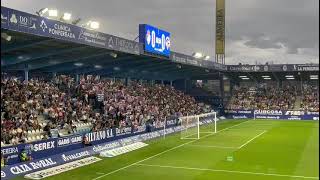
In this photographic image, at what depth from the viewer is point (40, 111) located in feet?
108

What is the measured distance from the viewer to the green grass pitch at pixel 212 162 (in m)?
23.7

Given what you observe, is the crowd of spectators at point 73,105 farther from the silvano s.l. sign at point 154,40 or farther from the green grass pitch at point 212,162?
the silvano s.l. sign at point 154,40

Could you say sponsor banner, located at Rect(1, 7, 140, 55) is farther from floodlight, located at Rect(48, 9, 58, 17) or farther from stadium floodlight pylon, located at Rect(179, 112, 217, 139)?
stadium floodlight pylon, located at Rect(179, 112, 217, 139)

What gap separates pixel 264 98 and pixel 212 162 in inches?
2040

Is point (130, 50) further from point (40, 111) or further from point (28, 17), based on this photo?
point (28, 17)

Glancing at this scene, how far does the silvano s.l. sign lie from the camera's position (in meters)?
42.8

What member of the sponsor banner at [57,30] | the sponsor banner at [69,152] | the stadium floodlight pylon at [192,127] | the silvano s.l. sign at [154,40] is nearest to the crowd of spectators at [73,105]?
the sponsor banner at [69,152]

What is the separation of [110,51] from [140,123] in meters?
8.84

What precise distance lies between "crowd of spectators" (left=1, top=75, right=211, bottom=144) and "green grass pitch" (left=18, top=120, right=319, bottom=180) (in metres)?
4.74

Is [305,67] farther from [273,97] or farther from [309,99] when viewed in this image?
[273,97]

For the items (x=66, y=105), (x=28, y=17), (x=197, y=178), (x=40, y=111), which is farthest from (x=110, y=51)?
(x=197, y=178)

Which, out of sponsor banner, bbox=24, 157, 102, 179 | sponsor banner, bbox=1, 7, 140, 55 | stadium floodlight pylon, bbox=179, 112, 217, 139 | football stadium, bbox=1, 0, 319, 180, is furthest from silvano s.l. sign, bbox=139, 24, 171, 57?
sponsor banner, bbox=24, 157, 102, 179

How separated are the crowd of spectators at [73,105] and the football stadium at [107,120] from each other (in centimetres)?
10

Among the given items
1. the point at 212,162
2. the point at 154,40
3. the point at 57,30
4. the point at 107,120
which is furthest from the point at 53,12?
the point at 212,162
